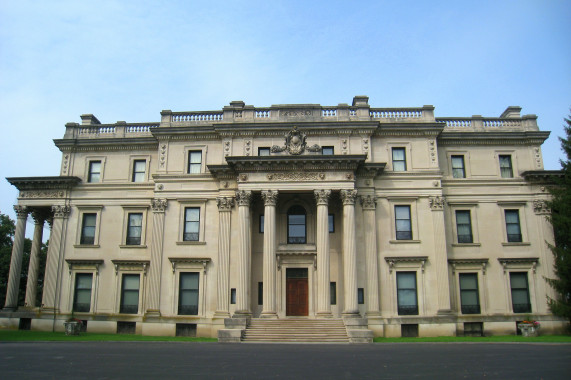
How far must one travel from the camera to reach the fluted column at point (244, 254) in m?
29.0

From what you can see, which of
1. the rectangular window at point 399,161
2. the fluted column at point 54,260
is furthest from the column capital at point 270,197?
the fluted column at point 54,260

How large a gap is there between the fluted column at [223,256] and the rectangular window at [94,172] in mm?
10386

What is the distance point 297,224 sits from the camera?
107 feet

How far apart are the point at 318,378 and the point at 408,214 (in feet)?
72.0

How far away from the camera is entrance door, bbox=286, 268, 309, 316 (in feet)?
103

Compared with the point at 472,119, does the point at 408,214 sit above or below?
below

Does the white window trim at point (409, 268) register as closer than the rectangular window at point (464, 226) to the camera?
Yes

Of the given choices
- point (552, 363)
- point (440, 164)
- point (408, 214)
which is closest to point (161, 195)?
point (408, 214)

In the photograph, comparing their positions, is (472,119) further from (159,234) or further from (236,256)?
(159,234)

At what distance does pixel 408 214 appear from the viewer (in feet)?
106

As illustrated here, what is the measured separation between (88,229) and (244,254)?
1316 centimetres

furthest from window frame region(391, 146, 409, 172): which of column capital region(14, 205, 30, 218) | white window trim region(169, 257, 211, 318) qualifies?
column capital region(14, 205, 30, 218)

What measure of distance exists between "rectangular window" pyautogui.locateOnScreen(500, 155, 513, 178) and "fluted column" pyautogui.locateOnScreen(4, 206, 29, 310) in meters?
36.3

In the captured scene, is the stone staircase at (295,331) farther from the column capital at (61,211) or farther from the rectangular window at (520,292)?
the column capital at (61,211)
